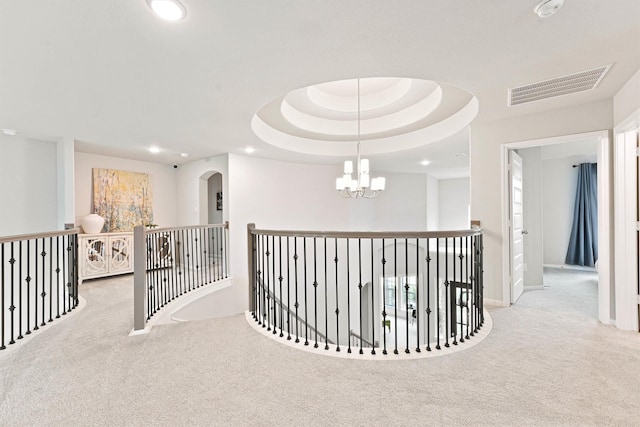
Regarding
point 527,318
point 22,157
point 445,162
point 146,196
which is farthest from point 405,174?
point 22,157

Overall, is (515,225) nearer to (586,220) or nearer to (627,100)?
(627,100)

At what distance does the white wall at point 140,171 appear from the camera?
564cm

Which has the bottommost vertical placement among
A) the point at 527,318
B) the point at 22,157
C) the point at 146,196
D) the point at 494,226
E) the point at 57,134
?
the point at 527,318

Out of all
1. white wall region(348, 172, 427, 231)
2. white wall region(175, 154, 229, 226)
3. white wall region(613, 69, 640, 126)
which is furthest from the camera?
white wall region(348, 172, 427, 231)

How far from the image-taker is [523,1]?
1669 millimetres

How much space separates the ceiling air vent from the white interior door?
1.01 meters

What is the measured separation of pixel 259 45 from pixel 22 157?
491 cm

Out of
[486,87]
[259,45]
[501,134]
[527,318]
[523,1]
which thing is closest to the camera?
[523,1]

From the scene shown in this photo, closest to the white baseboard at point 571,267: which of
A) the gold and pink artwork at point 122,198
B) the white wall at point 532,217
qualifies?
the white wall at point 532,217

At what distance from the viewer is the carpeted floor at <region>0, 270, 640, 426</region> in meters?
1.73

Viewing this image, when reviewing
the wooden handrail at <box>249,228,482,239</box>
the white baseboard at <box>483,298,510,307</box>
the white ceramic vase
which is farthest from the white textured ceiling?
the white ceramic vase

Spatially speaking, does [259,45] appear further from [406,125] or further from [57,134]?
[57,134]

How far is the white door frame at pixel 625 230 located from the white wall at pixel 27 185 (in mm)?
7611

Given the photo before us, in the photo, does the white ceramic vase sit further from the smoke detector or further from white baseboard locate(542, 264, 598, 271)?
white baseboard locate(542, 264, 598, 271)
